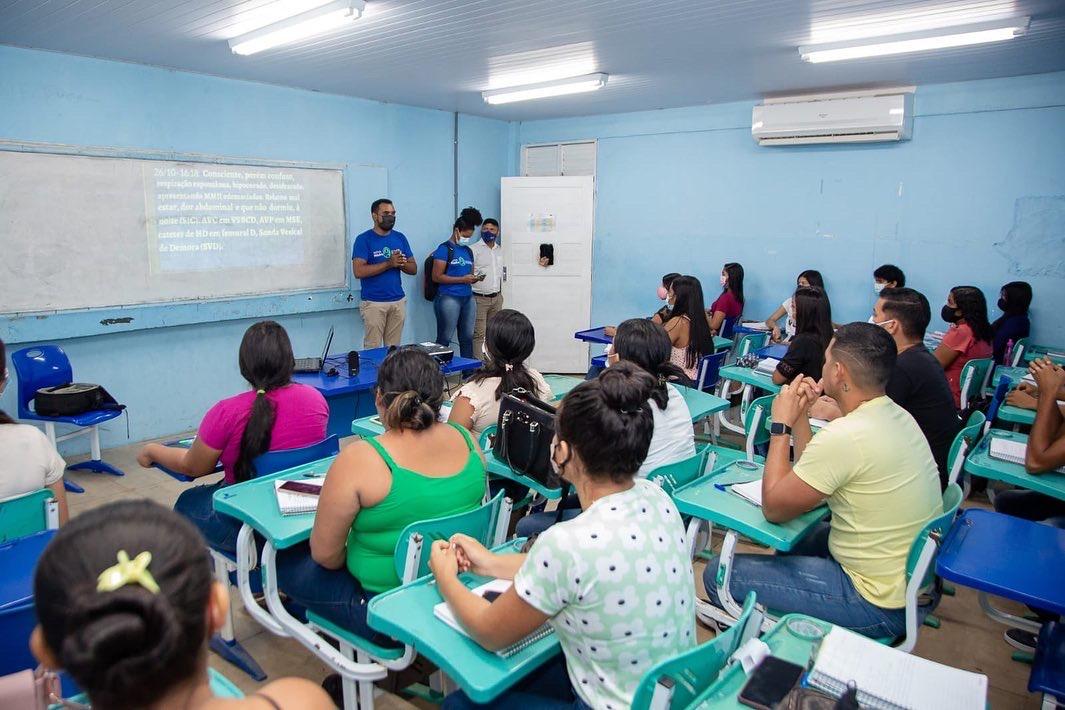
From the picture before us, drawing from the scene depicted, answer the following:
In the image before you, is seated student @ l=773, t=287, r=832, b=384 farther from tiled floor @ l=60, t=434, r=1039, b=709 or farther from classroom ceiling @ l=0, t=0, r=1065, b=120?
classroom ceiling @ l=0, t=0, r=1065, b=120

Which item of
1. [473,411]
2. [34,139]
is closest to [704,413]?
[473,411]

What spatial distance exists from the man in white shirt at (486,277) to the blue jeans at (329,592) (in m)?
5.07

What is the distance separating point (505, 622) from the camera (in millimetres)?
1420

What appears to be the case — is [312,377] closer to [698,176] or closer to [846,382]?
[846,382]

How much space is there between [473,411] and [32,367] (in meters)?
3.20

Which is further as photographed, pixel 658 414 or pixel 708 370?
pixel 708 370

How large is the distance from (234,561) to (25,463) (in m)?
0.75

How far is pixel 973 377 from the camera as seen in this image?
4633 mm

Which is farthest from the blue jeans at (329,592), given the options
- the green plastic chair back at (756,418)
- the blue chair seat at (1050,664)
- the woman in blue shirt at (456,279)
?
the woman in blue shirt at (456,279)

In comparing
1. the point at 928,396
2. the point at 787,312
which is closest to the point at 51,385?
the point at 928,396

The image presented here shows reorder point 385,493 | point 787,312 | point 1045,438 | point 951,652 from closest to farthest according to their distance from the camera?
1. point 385,493
2. point 1045,438
3. point 951,652
4. point 787,312

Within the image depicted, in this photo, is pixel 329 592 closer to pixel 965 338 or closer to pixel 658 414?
pixel 658 414

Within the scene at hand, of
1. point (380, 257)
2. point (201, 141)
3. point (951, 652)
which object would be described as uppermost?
point (201, 141)

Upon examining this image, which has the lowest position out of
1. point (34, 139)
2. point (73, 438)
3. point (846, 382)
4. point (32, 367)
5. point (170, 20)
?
point (73, 438)
